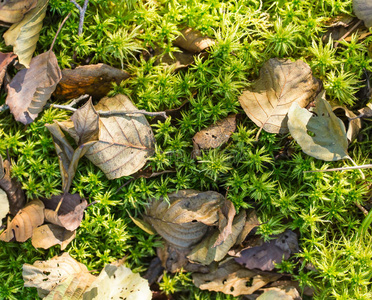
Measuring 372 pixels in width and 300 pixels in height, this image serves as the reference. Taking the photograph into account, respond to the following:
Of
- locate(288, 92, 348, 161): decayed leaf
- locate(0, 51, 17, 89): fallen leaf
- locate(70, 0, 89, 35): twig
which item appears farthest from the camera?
locate(0, 51, 17, 89): fallen leaf

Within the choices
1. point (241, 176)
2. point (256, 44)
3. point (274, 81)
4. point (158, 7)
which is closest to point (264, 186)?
point (241, 176)

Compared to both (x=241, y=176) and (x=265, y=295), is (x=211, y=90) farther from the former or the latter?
(x=265, y=295)

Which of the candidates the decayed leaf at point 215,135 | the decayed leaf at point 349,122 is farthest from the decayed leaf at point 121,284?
the decayed leaf at point 349,122

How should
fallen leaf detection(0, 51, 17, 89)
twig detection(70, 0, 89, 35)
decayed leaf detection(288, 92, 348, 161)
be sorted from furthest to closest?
fallen leaf detection(0, 51, 17, 89) < twig detection(70, 0, 89, 35) < decayed leaf detection(288, 92, 348, 161)

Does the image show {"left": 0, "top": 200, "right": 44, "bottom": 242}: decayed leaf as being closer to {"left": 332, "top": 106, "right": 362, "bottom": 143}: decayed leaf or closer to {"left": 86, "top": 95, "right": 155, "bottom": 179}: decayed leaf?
{"left": 86, "top": 95, "right": 155, "bottom": 179}: decayed leaf

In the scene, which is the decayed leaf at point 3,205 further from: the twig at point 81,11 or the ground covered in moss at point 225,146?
the twig at point 81,11

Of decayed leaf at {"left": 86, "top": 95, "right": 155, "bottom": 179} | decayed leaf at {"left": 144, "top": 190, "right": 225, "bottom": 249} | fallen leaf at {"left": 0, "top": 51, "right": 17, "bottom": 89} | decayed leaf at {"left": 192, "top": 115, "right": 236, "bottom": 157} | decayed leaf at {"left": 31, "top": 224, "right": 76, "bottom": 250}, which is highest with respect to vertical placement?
fallen leaf at {"left": 0, "top": 51, "right": 17, "bottom": 89}

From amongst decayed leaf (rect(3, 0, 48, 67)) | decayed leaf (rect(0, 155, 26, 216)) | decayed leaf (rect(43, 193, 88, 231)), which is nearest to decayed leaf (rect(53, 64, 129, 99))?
decayed leaf (rect(3, 0, 48, 67))

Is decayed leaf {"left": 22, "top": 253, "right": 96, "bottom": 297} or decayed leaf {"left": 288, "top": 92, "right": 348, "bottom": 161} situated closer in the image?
decayed leaf {"left": 288, "top": 92, "right": 348, "bottom": 161}

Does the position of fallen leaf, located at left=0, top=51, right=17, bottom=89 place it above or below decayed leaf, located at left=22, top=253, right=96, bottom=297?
above
